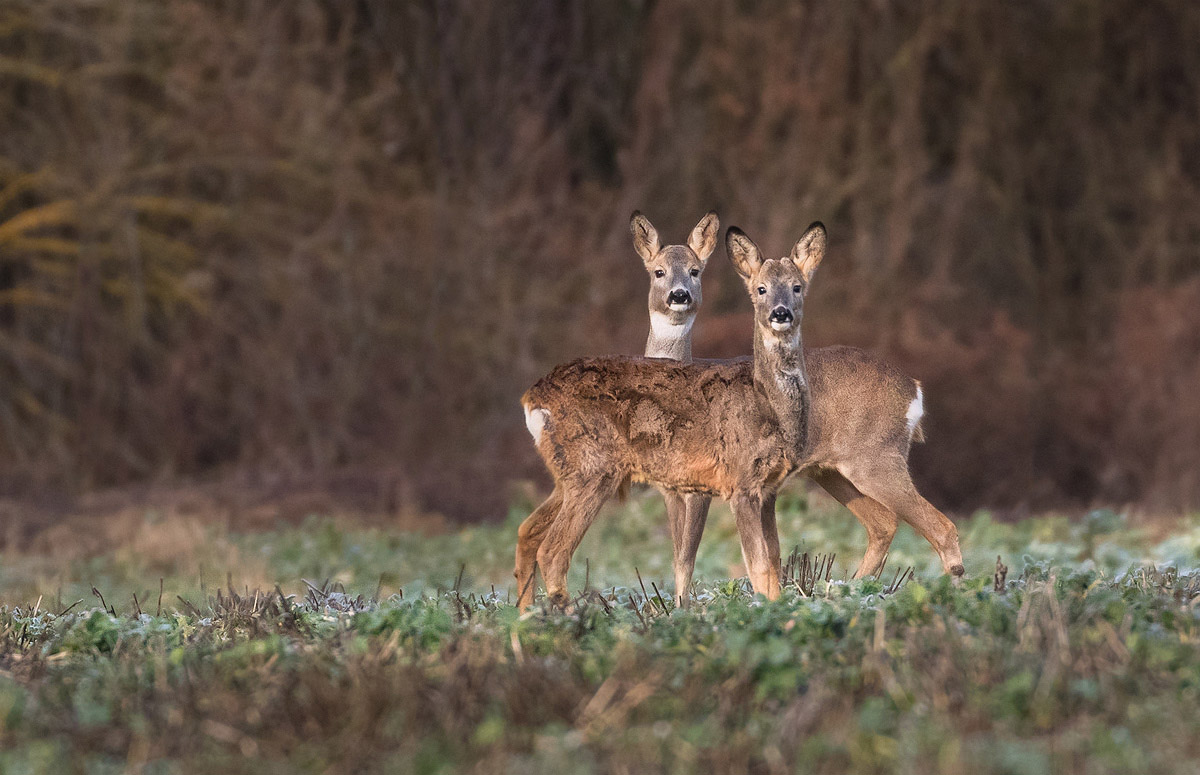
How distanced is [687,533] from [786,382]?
2.93ft

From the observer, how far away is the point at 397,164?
846 inches

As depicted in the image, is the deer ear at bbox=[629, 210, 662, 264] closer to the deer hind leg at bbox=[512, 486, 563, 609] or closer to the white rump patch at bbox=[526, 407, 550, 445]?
the white rump patch at bbox=[526, 407, 550, 445]

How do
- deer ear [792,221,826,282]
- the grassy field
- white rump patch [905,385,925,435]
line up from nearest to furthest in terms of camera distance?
the grassy field, deer ear [792,221,826,282], white rump patch [905,385,925,435]

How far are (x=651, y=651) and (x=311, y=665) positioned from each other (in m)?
1.05

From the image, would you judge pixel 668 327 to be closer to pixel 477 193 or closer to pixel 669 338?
pixel 669 338

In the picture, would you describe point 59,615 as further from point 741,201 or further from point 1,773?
point 741,201

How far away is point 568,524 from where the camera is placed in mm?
7223

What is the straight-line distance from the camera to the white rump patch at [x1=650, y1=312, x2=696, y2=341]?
866cm

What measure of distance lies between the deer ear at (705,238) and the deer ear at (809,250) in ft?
4.30

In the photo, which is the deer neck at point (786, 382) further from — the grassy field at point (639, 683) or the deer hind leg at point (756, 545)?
the grassy field at point (639, 683)

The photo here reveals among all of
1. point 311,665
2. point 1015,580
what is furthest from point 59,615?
point 1015,580

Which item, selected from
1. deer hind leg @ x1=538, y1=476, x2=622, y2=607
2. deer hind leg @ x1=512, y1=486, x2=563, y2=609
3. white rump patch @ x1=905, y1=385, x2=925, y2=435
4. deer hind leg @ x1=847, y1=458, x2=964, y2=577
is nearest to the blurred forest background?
white rump patch @ x1=905, y1=385, x2=925, y2=435

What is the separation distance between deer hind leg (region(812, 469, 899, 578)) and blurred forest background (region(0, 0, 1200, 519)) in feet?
28.8

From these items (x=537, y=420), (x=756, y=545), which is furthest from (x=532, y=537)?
(x=756, y=545)
